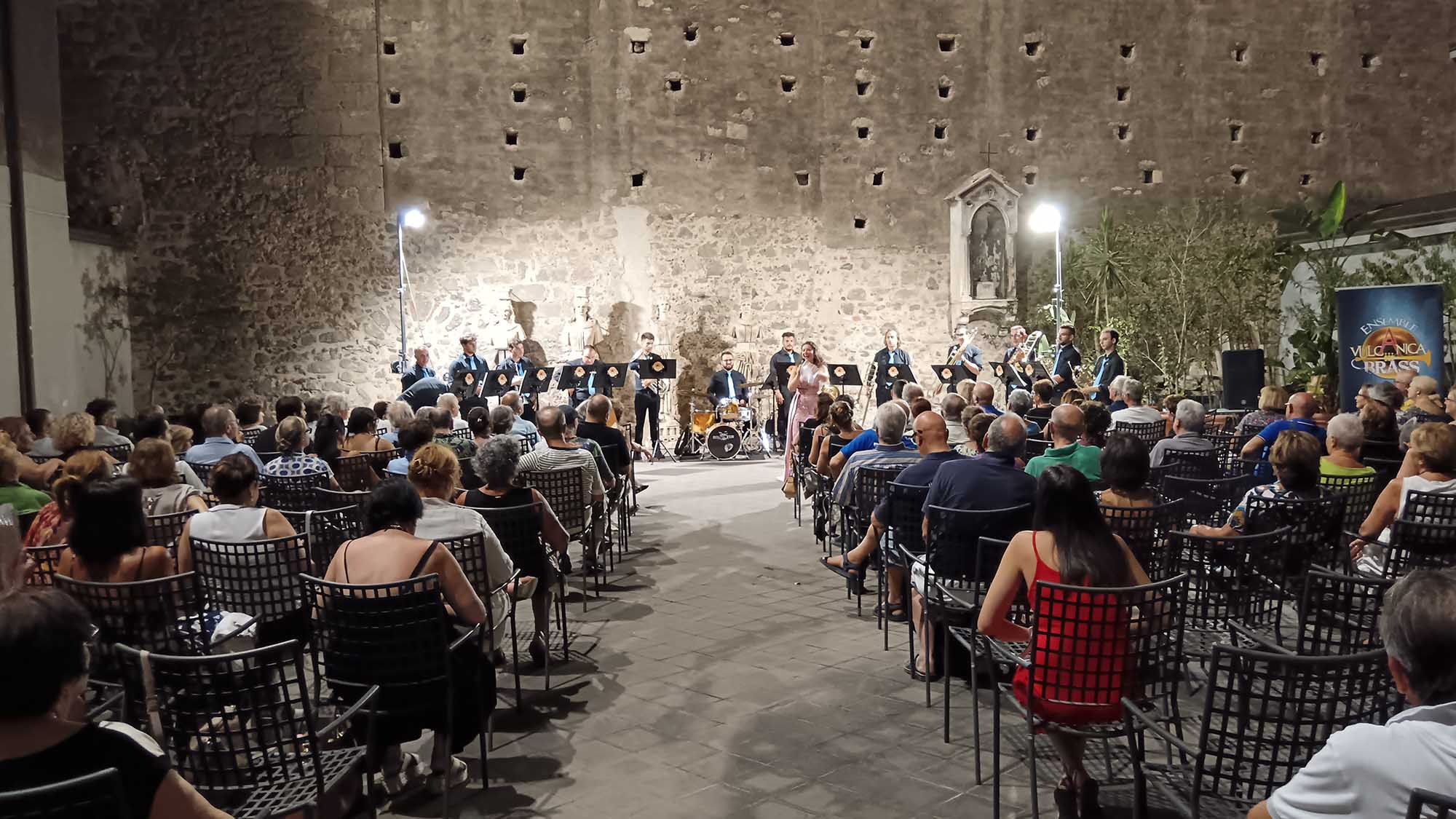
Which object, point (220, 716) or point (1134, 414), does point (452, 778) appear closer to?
point (220, 716)

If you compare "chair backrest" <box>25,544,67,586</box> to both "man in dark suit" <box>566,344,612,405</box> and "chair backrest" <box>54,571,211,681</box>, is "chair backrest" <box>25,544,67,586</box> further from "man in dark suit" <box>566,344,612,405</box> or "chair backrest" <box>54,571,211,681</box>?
"man in dark suit" <box>566,344,612,405</box>

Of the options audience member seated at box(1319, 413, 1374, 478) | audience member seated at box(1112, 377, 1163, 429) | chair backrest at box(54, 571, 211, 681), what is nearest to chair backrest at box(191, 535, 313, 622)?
chair backrest at box(54, 571, 211, 681)

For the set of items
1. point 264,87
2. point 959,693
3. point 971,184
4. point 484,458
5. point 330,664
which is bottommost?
point 959,693

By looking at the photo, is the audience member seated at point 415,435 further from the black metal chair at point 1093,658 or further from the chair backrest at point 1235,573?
the chair backrest at point 1235,573

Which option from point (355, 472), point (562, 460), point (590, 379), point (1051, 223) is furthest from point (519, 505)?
point (1051, 223)

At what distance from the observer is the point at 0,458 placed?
4.51 meters

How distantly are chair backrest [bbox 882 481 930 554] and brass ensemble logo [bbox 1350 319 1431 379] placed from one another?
796 cm

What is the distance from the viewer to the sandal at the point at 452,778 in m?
3.40

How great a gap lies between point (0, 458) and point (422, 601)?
9.08 ft

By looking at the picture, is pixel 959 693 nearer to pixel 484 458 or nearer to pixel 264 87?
pixel 484 458

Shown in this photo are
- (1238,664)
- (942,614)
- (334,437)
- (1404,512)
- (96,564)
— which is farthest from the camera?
(334,437)

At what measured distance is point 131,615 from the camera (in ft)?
9.62

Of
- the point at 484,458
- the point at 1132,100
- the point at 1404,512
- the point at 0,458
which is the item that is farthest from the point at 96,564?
the point at 1132,100

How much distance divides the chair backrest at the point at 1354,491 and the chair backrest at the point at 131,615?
180 inches
